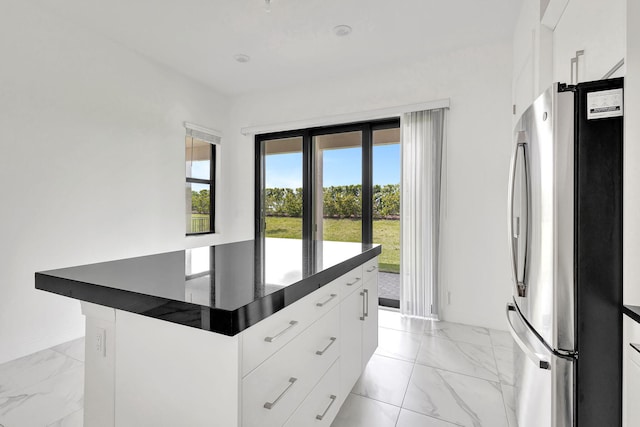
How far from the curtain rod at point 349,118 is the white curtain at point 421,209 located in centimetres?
7

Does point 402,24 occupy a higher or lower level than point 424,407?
higher

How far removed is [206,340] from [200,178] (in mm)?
3523

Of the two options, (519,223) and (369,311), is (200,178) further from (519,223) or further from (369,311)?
(519,223)

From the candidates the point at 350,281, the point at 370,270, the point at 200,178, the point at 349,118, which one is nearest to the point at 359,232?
the point at 349,118

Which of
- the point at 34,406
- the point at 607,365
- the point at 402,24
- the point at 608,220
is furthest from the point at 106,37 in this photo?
the point at 607,365

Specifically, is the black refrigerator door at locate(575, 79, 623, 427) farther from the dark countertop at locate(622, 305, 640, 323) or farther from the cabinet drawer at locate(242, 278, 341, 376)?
the cabinet drawer at locate(242, 278, 341, 376)

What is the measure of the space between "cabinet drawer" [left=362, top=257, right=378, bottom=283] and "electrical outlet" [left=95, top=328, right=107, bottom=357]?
129 cm

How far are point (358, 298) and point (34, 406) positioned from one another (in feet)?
6.22

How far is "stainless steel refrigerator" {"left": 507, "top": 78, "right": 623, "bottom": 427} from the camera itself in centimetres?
94

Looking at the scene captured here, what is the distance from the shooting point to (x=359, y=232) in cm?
371

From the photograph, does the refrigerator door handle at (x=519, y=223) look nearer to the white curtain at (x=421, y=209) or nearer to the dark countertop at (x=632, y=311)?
the dark countertop at (x=632, y=311)

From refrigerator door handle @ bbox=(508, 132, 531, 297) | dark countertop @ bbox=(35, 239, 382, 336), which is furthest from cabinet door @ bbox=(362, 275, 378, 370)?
refrigerator door handle @ bbox=(508, 132, 531, 297)

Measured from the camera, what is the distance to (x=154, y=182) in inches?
129

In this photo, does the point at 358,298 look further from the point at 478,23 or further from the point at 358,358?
the point at 478,23
